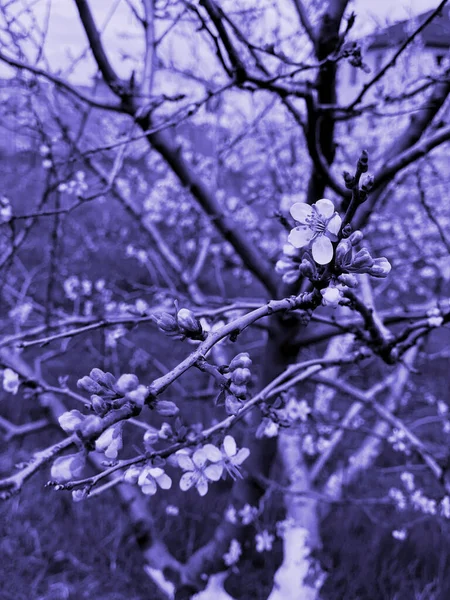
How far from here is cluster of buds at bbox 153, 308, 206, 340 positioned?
26.5 inches

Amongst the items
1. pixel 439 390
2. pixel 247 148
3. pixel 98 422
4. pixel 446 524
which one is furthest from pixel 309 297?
pixel 247 148

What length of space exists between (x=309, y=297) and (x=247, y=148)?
723 cm

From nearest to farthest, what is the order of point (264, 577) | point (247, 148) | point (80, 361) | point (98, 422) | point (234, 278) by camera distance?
point (98, 422) < point (264, 577) < point (80, 361) < point (247, 148) < point (234, 278)

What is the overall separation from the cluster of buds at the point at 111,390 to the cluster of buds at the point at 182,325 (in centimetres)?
10

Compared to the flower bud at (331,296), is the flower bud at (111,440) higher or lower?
lower

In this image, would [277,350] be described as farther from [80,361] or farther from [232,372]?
[80,361]

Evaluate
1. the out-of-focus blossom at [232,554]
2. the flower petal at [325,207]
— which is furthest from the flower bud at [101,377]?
the out-of-focus blossom at [232,554]

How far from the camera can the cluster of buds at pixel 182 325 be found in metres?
0.67

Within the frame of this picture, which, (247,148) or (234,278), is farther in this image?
(234,278)

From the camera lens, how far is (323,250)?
65cm

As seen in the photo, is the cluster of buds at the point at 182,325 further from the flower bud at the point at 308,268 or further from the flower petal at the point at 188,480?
the flower petal at the point at 188,480

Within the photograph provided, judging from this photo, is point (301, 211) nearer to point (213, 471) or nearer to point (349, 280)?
point (349, 280)

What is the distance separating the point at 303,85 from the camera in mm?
1784

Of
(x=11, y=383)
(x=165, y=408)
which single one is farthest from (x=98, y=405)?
(x=11, y=383)
